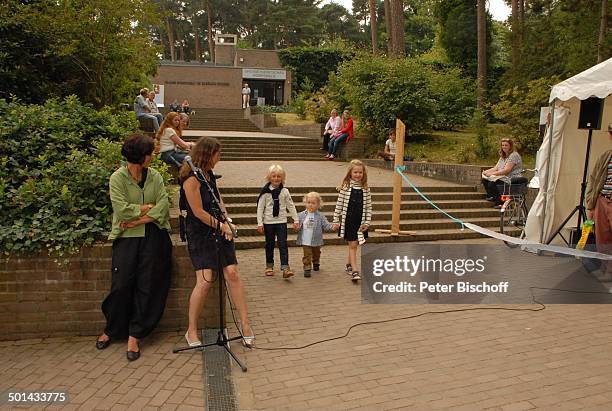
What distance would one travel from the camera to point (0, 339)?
460cm

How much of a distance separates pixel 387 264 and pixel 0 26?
36.3 feet

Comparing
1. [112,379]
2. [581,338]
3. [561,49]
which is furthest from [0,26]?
[561,49]

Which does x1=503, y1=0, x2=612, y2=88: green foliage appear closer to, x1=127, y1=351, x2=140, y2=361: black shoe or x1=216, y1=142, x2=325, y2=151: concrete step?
x1=216, y1=142, x2=325, y2=151: concrete step

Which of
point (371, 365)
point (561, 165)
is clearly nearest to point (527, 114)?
point (561, 165)

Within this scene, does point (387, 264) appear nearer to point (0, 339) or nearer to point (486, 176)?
point (0, 339)

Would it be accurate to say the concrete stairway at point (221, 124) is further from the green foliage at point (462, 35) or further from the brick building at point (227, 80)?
the green foliage at point (462, 35)

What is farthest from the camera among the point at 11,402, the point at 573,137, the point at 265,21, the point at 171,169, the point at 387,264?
the point at 265,21

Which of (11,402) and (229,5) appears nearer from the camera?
(11,402)

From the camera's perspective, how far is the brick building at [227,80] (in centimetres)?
3834

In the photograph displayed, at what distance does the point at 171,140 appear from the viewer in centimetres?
965

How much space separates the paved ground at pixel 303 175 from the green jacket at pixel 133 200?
21.3 feet

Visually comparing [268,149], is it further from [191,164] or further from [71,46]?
[191,164]

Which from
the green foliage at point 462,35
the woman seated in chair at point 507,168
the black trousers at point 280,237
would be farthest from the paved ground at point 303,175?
the green foliage at point 462,35

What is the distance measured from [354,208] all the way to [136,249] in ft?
10.6
